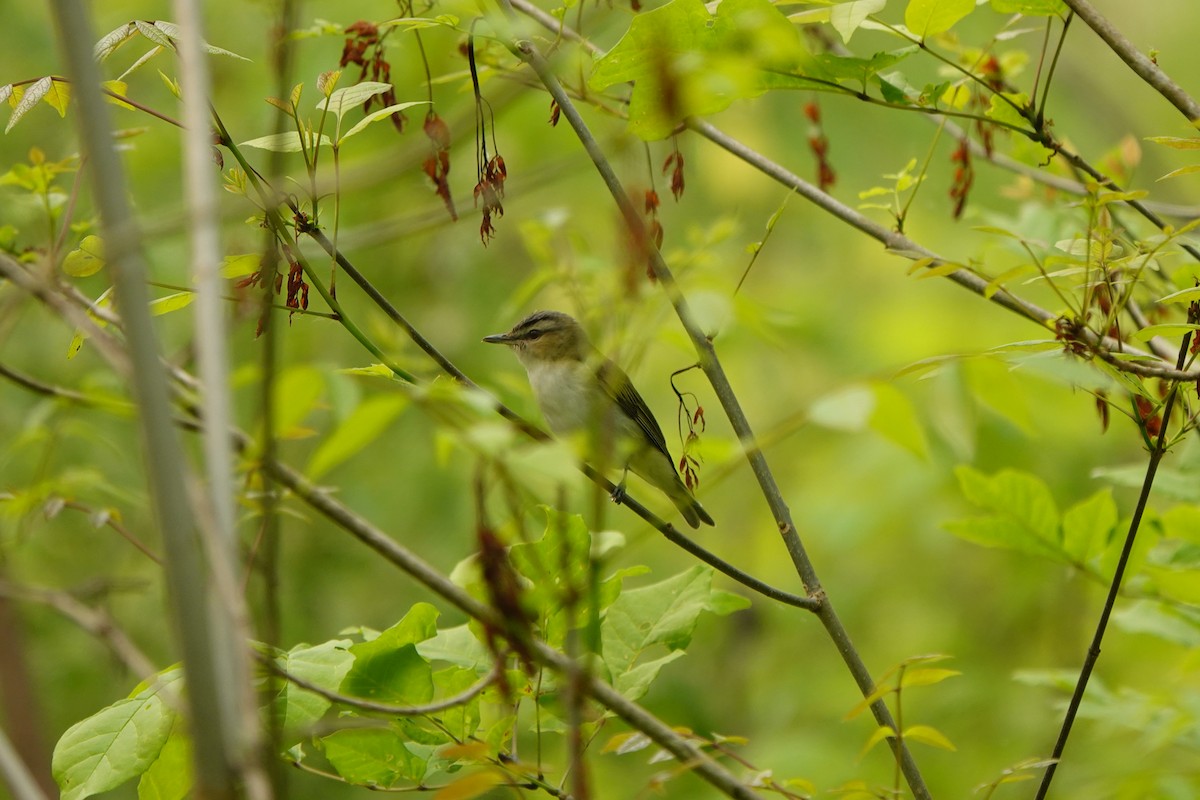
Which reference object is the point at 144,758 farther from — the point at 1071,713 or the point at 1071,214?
the point at 1071,214

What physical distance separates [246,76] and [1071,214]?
17.2ft

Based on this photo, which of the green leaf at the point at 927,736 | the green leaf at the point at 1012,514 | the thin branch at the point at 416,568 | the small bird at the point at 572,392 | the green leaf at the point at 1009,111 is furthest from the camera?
the small bird at the point at 572,392

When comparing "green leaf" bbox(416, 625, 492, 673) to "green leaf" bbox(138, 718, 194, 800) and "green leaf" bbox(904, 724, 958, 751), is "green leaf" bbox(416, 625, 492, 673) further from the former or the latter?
"green leaf" bbox(904, 724, 958, 751)

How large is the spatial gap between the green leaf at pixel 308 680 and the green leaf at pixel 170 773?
188 millimetres

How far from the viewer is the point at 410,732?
86.7 inches

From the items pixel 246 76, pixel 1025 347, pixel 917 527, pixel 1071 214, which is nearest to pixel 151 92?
pixel 246 76

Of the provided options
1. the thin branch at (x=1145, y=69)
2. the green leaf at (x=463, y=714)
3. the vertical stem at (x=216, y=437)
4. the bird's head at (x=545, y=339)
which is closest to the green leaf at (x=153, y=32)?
the vertical stem at (x=216, y=437)

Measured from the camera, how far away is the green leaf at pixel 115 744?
2049 millimetres

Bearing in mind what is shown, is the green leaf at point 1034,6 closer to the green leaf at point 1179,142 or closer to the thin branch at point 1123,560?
the green leaf at point 1179,142

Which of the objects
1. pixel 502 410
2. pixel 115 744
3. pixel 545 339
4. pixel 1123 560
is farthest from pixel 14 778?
pixel 545 339

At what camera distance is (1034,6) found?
Answer: 2488 millimetres

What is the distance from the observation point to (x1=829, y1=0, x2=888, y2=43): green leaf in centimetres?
228

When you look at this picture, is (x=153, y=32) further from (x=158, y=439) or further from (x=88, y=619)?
(x=158, y=439)

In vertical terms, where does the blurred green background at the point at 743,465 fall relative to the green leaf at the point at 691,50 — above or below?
below
